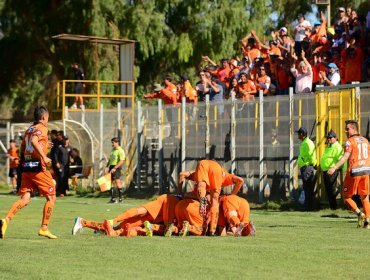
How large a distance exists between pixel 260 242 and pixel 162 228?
6.35 ft

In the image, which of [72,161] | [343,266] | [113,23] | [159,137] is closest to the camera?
[343,266]

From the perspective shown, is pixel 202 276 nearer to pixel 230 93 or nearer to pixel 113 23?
pixel 230 93

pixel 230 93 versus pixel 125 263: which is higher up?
pixel 230 93

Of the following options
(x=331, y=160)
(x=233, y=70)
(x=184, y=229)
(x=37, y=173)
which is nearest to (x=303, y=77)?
(x=331, y=160)

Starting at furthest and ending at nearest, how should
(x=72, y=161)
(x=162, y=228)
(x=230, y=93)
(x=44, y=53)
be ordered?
(x=44, y=53) < (x=72, y=161) < (x=230, y=93) < (x=162, y=228)

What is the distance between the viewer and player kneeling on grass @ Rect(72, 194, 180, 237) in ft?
55.0

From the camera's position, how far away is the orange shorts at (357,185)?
19000 millimetres

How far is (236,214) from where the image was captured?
16.9 m

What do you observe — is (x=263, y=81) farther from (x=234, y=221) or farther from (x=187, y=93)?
(x=234, y=221)

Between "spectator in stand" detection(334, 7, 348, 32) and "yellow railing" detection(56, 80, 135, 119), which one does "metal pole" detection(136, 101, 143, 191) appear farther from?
"spectator in stand" detection(334, 7, 348, 32)

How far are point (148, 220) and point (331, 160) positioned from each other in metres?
8.74

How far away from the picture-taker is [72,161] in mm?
37844

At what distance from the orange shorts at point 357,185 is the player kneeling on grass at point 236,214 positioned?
2.90 metres

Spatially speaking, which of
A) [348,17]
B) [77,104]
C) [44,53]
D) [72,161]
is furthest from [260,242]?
[44,53]
